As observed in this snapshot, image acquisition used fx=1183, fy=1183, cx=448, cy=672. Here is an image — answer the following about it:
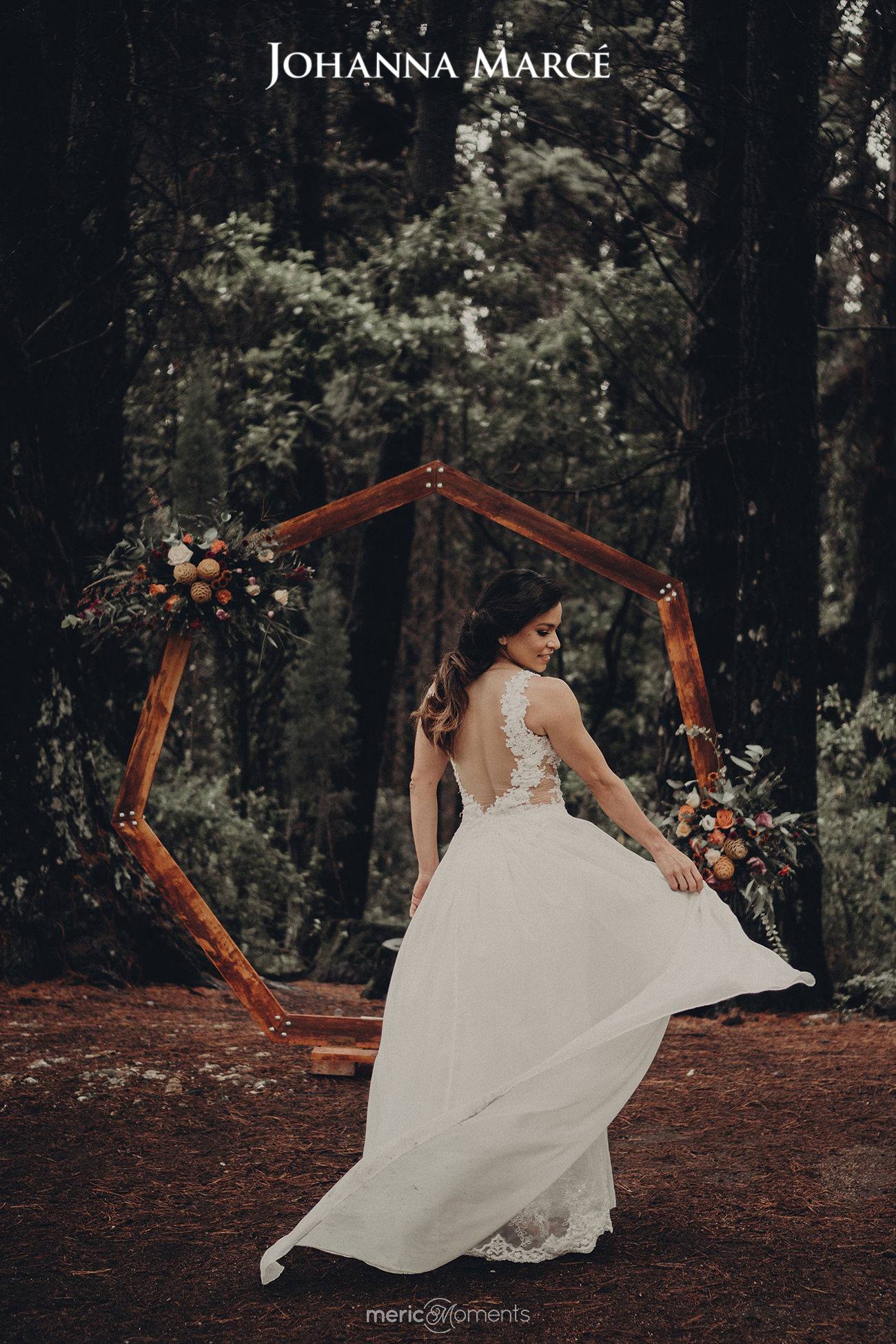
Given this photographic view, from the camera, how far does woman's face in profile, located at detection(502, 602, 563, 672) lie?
402cm

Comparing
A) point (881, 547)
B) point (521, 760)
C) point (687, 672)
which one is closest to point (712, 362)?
point (687, 672)

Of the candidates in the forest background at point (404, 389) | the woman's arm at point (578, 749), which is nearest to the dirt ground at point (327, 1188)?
the woman's arm at point (578, 749)

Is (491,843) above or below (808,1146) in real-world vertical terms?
above

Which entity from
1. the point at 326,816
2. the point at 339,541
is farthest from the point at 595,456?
the point at 326,816

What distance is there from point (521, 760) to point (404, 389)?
8.35 m

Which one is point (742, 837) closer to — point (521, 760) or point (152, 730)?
point (521, 760)

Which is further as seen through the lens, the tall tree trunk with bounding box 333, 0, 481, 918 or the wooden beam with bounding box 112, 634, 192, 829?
the tall tree trunk with bounding box 333, 0, 481, 918

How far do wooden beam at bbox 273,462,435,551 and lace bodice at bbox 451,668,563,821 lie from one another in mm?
1971

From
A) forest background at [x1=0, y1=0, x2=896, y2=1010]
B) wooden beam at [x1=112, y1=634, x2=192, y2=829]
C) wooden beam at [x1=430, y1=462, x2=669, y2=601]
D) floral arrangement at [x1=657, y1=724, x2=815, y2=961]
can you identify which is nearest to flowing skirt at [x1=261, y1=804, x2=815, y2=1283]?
floral arrangement at [x1=657, y1=724, x2=815, y2=961]

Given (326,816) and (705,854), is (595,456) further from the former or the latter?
(705,854)

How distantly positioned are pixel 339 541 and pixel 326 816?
4541 millimetres

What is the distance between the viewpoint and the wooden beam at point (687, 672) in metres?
5.80

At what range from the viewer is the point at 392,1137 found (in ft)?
11.7

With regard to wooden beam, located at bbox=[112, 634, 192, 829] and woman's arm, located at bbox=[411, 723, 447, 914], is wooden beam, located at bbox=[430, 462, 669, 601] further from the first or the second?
woman's arm, located at bbox=[411, 723, 447, 914]
